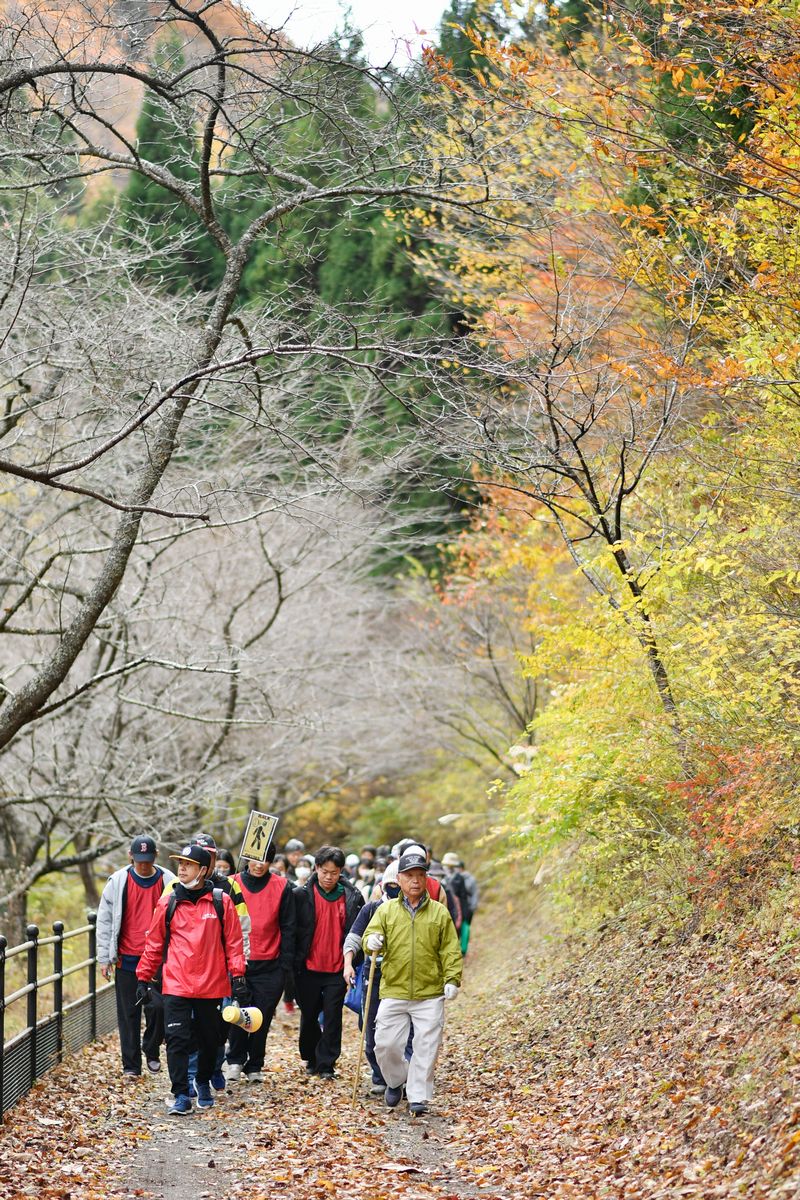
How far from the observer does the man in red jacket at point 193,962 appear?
8.95 m

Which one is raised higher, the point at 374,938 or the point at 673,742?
the point at 673,742

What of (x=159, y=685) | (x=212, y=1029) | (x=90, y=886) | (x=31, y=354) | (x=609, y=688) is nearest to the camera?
(x=212, y=1029)

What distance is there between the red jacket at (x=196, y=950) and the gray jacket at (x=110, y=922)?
125 cm

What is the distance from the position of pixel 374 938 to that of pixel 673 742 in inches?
123

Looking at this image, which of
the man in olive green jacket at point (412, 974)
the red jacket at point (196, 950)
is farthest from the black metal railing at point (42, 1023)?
the man in olive green jacket at point (412, 974)

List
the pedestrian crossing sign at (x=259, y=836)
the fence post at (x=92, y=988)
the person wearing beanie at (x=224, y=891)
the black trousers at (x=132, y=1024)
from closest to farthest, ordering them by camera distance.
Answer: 1. the person wearing beanie at (x=224, y=891)
2. the black trousers at (x=132, y=1024)
3. the pedestrian crossing sign at (x=259, y=836)
4. the fence post at (x=92, y=988)

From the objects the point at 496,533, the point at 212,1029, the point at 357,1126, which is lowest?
the point at 357,1126

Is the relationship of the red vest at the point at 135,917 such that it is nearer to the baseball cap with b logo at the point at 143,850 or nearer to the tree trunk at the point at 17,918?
the baseball cap with b logo at the point at 143,850

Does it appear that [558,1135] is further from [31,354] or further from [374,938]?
[31,354]

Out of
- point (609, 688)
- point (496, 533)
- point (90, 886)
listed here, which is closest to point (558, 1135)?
point (609, 688)

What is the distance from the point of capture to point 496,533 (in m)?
20.1

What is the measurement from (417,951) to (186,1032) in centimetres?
177

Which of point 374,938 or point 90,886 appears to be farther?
point 90,886

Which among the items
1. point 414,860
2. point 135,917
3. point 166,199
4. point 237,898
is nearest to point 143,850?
point 135,917
